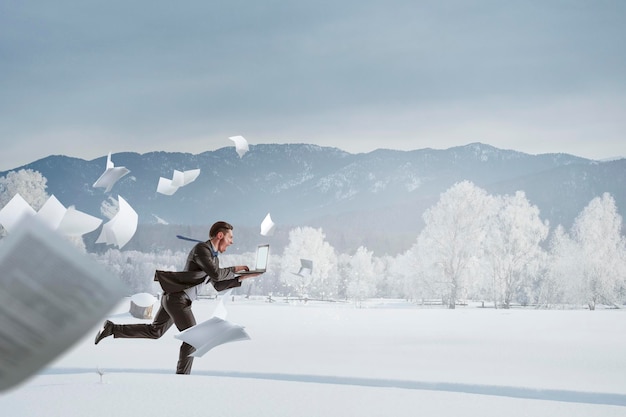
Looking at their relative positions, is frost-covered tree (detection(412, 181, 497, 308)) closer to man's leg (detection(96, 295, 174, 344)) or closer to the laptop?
the laptop

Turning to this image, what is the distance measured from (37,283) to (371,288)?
74104 millimetres

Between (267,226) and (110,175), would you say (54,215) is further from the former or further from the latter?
(110,175)

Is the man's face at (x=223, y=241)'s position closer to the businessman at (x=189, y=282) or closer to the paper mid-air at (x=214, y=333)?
the businessman at (x=189, y=282)

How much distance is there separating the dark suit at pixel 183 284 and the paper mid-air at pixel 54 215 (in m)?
1.06

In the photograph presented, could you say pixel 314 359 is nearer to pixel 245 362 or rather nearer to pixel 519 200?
pixel 245 362

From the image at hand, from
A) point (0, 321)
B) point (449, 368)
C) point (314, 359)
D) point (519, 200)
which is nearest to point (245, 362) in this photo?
point (314, 359)

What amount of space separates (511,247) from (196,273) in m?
42.8

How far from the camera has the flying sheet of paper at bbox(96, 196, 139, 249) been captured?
915 cm

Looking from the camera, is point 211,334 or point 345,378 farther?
point 345,378

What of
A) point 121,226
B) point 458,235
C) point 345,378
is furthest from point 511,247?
point 121,226

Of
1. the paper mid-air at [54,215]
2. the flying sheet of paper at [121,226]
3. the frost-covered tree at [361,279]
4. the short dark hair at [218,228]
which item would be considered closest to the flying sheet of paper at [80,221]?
the paper mid-air at [54,215]

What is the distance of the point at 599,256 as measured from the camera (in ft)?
164

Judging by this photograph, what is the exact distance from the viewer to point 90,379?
7703 mm

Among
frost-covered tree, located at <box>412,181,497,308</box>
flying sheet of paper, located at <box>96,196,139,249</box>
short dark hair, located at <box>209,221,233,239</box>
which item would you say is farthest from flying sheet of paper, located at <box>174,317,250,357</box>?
frost-covered tree, located at <box>412,181,497,308</box>
